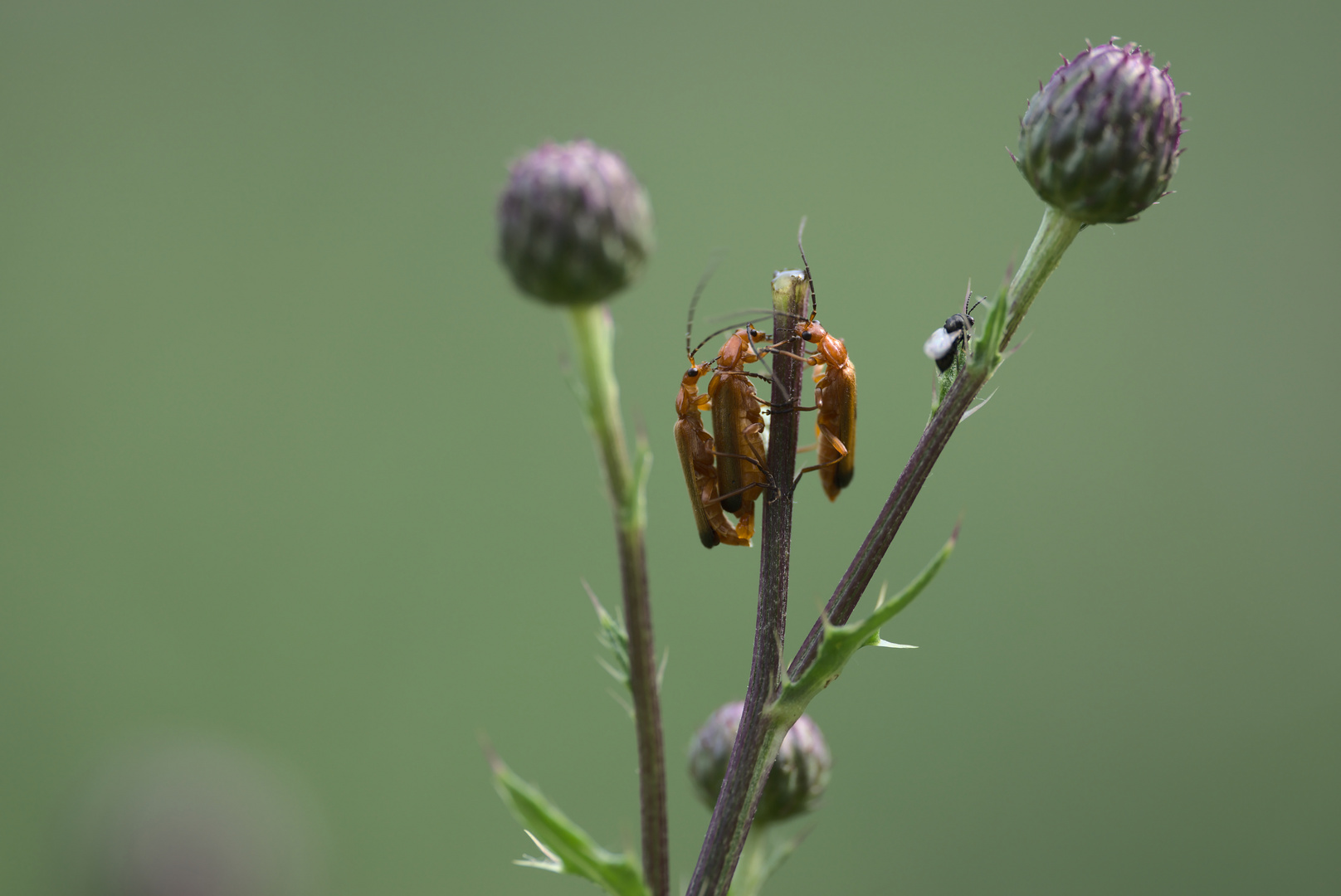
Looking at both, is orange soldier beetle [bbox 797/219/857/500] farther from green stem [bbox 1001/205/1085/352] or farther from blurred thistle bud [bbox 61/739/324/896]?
blurred thistle bud [bbox 61/739/324/896]

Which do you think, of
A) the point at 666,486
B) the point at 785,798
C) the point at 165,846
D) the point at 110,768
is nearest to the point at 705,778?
the point at 785,798

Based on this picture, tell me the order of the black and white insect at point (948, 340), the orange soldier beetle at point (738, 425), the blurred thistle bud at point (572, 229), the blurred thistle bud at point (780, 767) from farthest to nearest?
the blurred thistle bud at point (780, 767) < the orange soldier beetle at point (738, 425) < the black and white insect at point (948, 340) < the blurred thistle bud at point (572, 229)

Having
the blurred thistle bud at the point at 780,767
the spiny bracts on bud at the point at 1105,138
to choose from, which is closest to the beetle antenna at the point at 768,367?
the spiny bracts on bud at the point at 1105,138

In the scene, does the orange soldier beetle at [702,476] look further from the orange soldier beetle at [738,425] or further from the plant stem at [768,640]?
the plant stem at [768,640]

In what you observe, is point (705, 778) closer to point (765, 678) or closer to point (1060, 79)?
point (765, 678)

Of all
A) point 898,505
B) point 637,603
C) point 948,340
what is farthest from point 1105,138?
point 637,603
